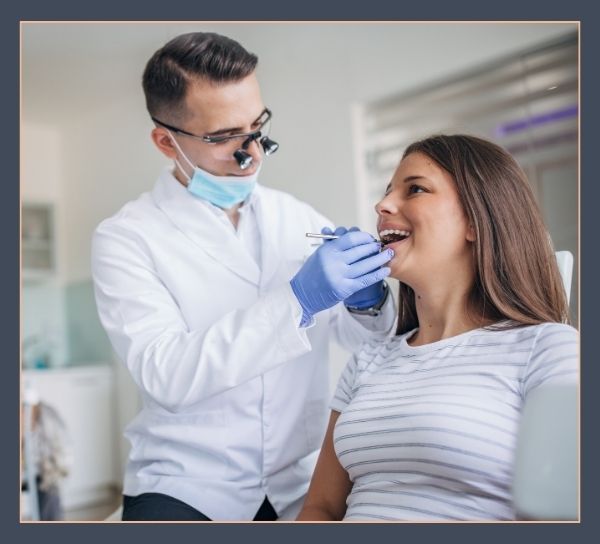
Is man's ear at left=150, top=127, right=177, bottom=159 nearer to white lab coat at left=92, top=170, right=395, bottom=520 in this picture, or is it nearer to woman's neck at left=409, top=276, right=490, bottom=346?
white lab coat at left=92, top=170, right=395, bottom=520

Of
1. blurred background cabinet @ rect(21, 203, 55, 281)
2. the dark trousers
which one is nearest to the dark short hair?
blurred background cabinet @ rect(21, 203, 55, 281)

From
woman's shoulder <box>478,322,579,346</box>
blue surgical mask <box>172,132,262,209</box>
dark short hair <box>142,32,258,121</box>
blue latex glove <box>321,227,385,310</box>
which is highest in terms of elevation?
dark short hair <box>142,32,258,121</box>

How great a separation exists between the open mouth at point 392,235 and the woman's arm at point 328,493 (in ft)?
1.55

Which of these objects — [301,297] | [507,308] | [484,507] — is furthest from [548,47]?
[484,507]

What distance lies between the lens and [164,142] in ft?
6.38

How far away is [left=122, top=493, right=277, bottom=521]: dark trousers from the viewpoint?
1693 mm

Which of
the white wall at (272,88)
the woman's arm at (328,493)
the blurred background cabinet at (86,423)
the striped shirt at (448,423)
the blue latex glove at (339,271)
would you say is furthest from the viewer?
the blurred background cabinet at (86,423)

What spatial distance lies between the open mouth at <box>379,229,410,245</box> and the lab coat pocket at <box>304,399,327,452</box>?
0.53m

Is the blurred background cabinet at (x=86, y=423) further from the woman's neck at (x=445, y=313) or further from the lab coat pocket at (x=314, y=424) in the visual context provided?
the woman's neck at (x=445, y=313)

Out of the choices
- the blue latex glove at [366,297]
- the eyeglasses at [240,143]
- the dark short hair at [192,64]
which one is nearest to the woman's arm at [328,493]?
the blue latex glove at [366,297]

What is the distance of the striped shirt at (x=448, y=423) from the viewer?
4.39ft

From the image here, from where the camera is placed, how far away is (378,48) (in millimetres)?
1891

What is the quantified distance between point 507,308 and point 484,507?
42cm

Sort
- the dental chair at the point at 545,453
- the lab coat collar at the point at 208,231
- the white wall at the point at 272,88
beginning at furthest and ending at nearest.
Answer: the lab coat collar at the point at 208,231
the white wall at the point at 272,88
the dental chair at the point at 545,453
